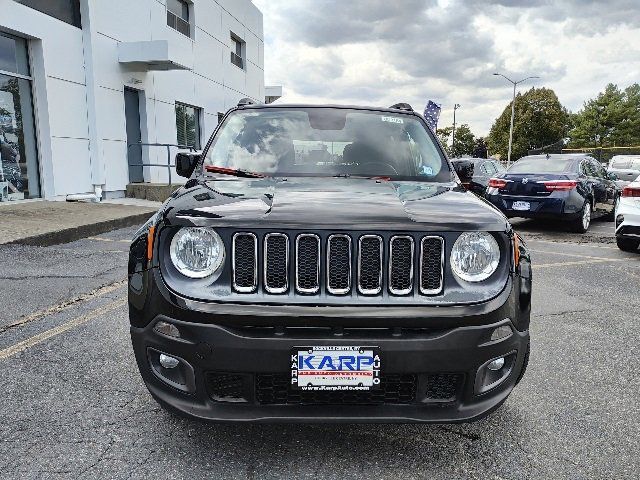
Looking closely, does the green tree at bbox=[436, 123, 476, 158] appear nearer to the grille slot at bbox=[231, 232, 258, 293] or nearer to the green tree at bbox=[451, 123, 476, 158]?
the green tree at bbox=[451, 123, 476, 158]

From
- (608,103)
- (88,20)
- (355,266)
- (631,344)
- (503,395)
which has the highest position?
(608,103)

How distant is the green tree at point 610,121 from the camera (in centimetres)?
7306

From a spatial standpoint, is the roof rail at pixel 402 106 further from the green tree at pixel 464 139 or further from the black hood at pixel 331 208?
the green tree at pixel 464 139

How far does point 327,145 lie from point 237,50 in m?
21.3

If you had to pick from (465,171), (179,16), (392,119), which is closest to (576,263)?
(465,171)

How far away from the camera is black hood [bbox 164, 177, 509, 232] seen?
2.14m

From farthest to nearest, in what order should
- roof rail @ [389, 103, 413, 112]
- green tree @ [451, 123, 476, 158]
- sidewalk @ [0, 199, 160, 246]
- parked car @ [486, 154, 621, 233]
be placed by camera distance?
green tree @ [451, 123, 476, 158]
parked car @ [486, 154, 621, 233]
sidewalk @ [0, 199, 160, 246]
roof rail @ [389, 103, 413, 112]

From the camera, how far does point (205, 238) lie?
2178 mm

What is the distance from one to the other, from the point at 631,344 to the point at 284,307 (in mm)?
3125

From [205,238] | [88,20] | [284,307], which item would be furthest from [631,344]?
[88,20]

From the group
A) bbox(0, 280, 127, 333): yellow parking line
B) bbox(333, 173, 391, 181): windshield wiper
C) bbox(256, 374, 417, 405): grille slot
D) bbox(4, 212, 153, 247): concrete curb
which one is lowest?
bbox(0, 280, 127, 333): yellow parking line

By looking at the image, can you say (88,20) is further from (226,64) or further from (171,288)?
(171,288)

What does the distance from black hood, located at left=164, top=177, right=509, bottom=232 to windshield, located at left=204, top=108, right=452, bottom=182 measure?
20.1 inches

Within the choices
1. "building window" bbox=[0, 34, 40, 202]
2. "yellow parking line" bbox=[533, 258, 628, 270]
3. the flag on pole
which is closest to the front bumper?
"yellow parking line" bbox=[533, 258, 628, 270]
